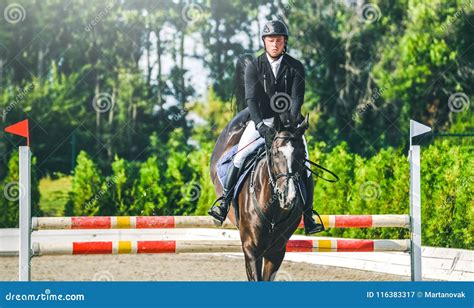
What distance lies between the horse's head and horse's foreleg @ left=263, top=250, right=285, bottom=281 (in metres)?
0.66

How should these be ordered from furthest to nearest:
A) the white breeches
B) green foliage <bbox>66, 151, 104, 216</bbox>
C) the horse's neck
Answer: green foliage <bbox>66, 151, 104, 216</bbox> → the white breeches → the horse's neck

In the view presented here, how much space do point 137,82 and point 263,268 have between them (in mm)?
14604

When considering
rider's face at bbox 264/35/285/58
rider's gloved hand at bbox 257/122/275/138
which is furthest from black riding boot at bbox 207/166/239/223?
rider's face at bbox 264/35/285/58

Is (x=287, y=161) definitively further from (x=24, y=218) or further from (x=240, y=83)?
(x=240, y=83)

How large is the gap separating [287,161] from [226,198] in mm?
A: 1095

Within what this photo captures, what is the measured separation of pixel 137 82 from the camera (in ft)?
64.3

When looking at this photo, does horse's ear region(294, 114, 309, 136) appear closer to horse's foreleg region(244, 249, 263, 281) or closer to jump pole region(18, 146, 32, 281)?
horse's foreleg region(244, 249, 263, 281)

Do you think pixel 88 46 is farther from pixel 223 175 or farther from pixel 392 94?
pixel 223 175

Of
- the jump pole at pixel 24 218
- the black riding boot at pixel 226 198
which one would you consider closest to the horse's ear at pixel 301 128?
the black riding boot at pixel 226 198

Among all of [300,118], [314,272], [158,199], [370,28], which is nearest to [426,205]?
[314,272]

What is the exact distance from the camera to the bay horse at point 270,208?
505cm

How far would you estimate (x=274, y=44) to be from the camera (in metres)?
5.65

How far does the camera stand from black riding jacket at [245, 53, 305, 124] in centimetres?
545

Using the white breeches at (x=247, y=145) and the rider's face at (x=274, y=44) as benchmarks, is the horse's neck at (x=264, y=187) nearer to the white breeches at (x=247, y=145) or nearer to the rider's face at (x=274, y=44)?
the white breeches at (x=247, y=145)
